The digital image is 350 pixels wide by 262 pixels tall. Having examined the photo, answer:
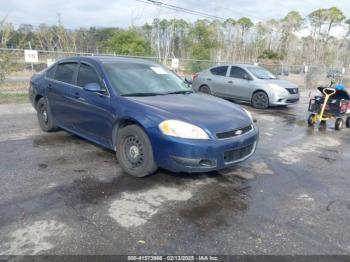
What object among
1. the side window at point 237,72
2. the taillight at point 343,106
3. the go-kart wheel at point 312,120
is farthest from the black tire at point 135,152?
the side window at point 237,72

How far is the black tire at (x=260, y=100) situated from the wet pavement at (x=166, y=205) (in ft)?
A: 16.9

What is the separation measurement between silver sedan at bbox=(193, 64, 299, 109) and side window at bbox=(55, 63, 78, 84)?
704 cm

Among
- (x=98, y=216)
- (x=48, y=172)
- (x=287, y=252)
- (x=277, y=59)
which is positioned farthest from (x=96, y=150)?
(x=277, y=59)

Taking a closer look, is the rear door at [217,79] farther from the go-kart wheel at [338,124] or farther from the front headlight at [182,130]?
the front headlight at [182,130]

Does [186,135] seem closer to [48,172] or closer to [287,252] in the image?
[287,252]

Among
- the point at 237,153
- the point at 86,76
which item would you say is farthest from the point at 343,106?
the point at 86,76

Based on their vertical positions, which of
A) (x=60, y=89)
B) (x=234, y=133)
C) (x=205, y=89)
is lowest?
(x=234, y=133)

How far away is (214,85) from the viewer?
11758 millimetres

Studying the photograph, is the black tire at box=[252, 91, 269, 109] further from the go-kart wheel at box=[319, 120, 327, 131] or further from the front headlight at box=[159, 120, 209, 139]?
the front headlight at box=[159, 120, 209, 139]

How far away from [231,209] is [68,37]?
69.7 feet

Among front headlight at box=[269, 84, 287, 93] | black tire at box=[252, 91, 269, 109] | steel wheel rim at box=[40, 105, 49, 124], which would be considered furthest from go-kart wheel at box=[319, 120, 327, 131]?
steel wheel rim at box=[40, 105, 49, 124]

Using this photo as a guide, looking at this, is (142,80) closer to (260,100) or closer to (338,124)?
(338,124)

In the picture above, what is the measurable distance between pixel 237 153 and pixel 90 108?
233 cm

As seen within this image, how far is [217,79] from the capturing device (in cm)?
1169
